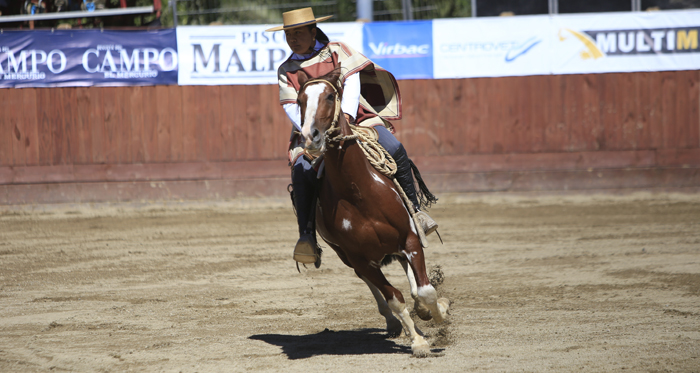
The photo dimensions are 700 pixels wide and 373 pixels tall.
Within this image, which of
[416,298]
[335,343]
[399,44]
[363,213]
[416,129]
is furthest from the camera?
[416,129]

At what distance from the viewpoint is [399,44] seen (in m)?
13.1

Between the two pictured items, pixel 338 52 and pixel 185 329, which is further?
pixel 185 329

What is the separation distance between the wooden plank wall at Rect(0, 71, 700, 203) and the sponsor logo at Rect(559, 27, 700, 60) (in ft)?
1.56

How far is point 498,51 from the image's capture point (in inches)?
518

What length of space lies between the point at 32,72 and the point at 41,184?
2.22 meters

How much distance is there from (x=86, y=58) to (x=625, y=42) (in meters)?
10.7

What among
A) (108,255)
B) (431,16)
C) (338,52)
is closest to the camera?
(338,52)

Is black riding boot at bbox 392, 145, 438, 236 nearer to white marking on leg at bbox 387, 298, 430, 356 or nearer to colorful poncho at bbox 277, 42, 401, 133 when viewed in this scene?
colorful poncho at bbox 277, 42, 401, 133

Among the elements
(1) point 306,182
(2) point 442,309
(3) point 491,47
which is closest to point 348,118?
(1) point 306,182

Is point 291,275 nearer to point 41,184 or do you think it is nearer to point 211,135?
point 211,135

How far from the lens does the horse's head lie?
4.25m

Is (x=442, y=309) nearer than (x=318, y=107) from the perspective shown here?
No

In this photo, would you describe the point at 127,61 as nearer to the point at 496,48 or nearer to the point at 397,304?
the point at 496,48

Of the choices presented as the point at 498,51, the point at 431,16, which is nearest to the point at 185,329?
the point at 498,51
